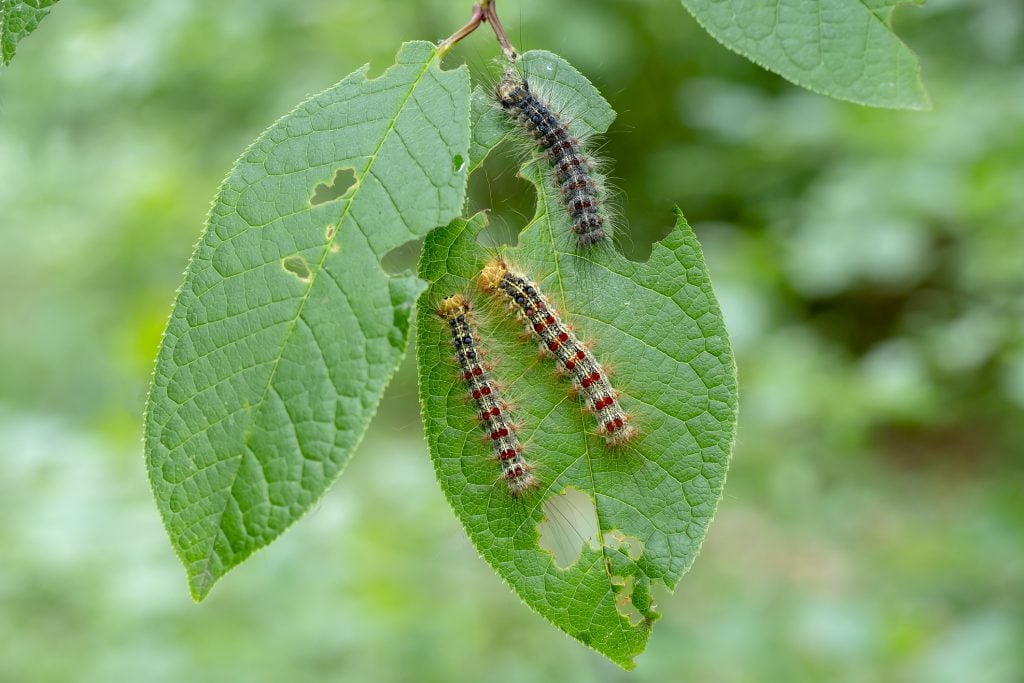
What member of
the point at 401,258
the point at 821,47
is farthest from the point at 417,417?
the point at 821,47

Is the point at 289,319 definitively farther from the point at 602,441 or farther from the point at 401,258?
the point at 602,441

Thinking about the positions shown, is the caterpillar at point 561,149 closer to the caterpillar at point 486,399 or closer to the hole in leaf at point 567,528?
the caterpillar at point 486,399

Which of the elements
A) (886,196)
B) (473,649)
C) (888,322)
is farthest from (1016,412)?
(473,649)

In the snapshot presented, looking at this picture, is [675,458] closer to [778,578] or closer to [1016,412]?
[778,578]

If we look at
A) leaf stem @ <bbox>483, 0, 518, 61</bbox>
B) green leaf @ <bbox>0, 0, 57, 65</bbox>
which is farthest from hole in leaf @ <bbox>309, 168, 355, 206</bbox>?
green leaf @ <bbox>0, 0, 57, 65</bbox>

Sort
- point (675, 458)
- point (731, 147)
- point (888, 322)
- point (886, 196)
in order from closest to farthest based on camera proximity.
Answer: point (675, 458)
point (886, 196)
point (731, 147)
point (888, 322)
